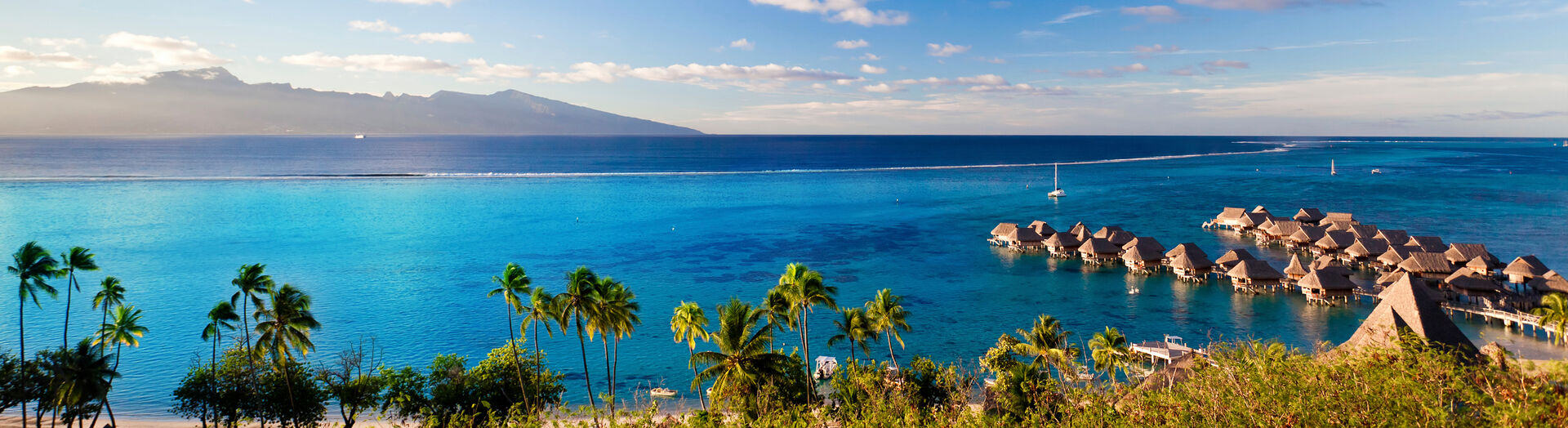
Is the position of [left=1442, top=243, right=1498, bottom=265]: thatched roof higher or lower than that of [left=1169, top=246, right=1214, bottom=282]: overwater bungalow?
higher

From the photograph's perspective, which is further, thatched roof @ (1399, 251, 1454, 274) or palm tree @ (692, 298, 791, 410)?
thatched roof @ (1399, 251, 1454, 274)

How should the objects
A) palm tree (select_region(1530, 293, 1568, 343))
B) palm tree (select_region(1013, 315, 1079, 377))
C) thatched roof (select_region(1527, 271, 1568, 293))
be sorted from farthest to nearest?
1. thatched roof (select_region(1527, 271, 1568, 293))
2. palm tree (select_region(1530, 293, 1568, 343))
3. palm tree (select_region(1013, 315, 1079, 377))

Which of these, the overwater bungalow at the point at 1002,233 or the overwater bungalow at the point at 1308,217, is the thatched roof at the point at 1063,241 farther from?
the overwater bungalow at the point at 1308,217

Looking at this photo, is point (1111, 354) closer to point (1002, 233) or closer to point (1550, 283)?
point (1550, 283)

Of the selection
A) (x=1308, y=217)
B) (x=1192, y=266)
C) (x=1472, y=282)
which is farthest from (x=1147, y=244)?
→ (x=1308, y=217)

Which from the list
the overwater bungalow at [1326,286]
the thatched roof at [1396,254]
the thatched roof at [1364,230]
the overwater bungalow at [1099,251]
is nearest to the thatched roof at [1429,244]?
the thatched roof at [1396,254]

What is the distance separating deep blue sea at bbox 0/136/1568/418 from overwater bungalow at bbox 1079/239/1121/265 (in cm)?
282

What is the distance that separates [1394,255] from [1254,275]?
8.88 metres

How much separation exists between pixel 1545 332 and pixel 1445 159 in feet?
651

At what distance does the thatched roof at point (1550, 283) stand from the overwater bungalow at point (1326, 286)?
7.17 metres

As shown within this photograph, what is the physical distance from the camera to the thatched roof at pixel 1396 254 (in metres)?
41.2

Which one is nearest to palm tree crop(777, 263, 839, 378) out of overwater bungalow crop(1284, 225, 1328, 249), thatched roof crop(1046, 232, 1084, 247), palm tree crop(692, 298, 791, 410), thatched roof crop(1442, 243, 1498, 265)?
palm tree crop(692, 298, 791, 410)

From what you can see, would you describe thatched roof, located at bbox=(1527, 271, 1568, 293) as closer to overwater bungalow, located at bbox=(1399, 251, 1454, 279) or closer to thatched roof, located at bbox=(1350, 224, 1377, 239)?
overwater bungalow, located at bbox=(1399, 251, 1454, 279)

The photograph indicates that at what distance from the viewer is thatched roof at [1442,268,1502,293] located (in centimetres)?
3556
